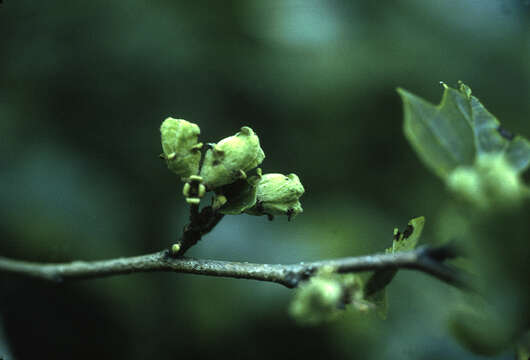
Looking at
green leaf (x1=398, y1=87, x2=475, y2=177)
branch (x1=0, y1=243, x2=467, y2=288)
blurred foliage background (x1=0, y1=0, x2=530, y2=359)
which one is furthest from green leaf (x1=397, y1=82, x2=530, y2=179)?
blurred foliage background (x1=0, y1=0, x2=530, y2=359)

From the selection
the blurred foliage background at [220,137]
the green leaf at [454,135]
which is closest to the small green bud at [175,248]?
the green leaf at [454,135]

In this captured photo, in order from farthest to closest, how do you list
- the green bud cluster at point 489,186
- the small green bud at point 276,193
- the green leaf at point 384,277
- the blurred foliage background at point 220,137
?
the blurred foliage background at point 220,137
the small green bud at point 276,193
the green leaf at point 384,277
the green bud cluster at point 489,186

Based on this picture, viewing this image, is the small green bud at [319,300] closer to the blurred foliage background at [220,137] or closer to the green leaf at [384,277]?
the green leaf at [384,277]

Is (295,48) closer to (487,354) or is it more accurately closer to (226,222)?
(226,222)

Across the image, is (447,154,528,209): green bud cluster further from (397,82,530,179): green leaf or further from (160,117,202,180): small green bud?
(160,117,202,180): small green bud

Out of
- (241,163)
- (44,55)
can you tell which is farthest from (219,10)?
(241,163)
